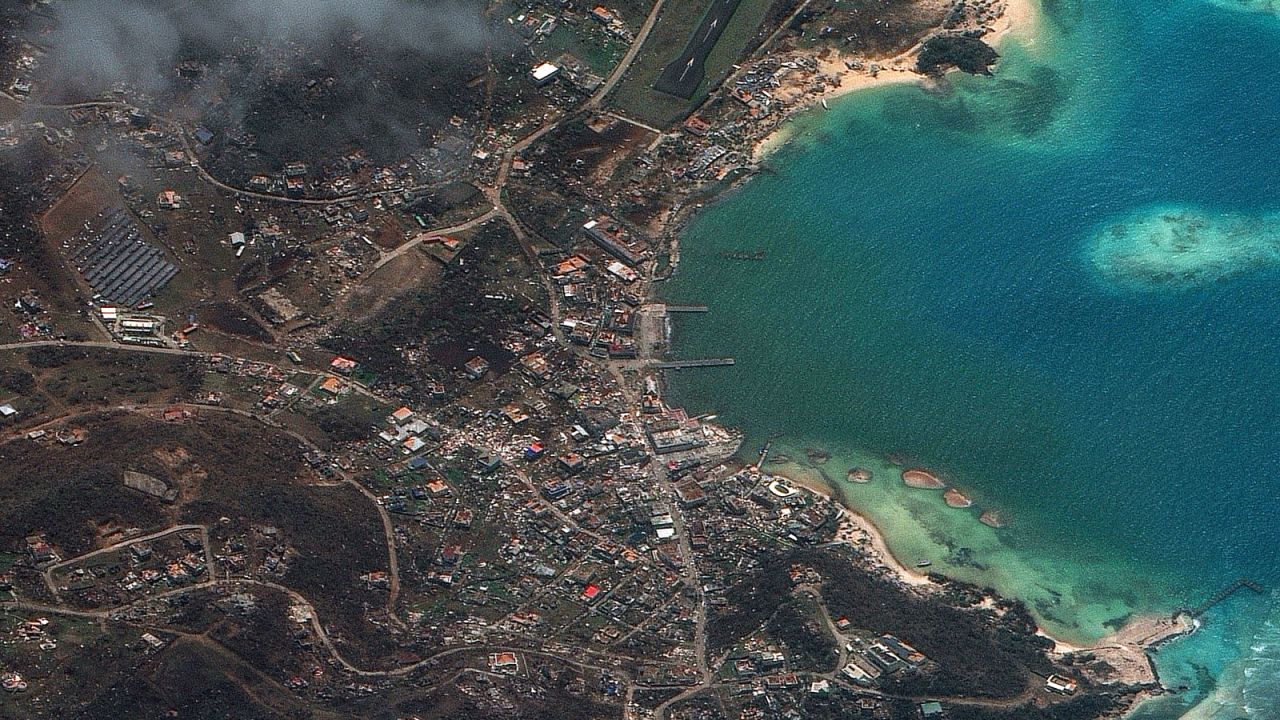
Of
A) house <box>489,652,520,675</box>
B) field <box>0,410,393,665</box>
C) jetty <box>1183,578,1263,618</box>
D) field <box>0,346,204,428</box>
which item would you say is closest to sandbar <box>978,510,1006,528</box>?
jetty <box>1183,578,1263,618</box>

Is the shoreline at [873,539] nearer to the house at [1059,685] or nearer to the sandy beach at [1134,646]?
the sandy beach at [1134,646]

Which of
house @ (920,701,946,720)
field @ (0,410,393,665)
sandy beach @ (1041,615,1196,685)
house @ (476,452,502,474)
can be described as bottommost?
sandy beach @ (1041,615,1196,685)

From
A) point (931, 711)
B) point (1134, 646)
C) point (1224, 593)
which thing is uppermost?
point (931, 711)

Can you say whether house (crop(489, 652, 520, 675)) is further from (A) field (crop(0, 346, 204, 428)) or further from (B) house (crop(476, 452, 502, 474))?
(A) field (crop(0, 346, 204, 428))

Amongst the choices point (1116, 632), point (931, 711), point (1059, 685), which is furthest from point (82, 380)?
point (1116, 632)

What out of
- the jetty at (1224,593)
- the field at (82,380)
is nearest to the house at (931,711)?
the jetty at (1224,593)

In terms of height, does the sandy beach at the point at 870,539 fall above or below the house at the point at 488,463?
below

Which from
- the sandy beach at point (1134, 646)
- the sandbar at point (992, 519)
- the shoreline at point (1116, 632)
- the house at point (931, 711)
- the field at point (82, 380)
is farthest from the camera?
the sandbar at point (992, 519)

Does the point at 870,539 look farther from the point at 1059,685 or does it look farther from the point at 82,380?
the point at 82,380

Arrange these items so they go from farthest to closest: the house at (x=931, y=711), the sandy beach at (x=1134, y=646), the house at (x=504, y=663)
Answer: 1. the sandy beach at (x=1134, y=646)
2. the house at (x=931, y=711)
3. the house at (x=504, y=663)

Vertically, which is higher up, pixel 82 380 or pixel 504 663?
pixel 82 380
